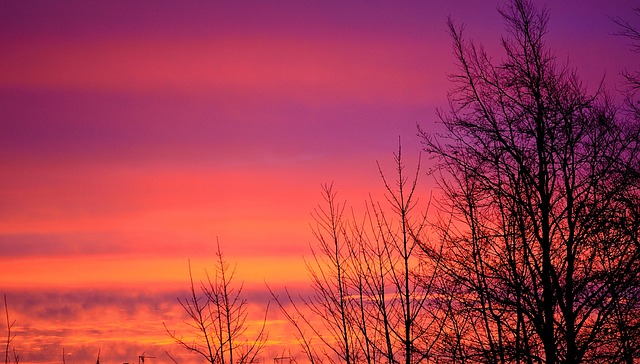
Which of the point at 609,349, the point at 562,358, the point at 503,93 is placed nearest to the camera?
the point at 562,358

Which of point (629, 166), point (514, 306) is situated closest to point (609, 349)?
point (514, 306)

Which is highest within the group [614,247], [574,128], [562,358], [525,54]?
[525,54]

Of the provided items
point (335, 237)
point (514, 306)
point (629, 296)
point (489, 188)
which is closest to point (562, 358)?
point (514, 306)

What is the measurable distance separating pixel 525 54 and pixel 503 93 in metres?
0.92

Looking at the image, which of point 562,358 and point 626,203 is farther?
point 626,203

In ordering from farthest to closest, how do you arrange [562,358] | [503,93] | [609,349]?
[503,93]
[609,349]
[562,358]

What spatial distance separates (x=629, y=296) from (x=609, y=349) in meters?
1.24

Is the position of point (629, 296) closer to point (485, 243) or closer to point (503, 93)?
point (485, 243)

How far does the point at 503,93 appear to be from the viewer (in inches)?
676

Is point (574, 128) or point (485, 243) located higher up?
point (574, 128)

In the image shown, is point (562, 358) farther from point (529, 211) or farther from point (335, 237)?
point (335, 237)

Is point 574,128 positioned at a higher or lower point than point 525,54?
lower

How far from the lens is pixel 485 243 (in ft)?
54.6

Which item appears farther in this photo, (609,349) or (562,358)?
(609,349)
